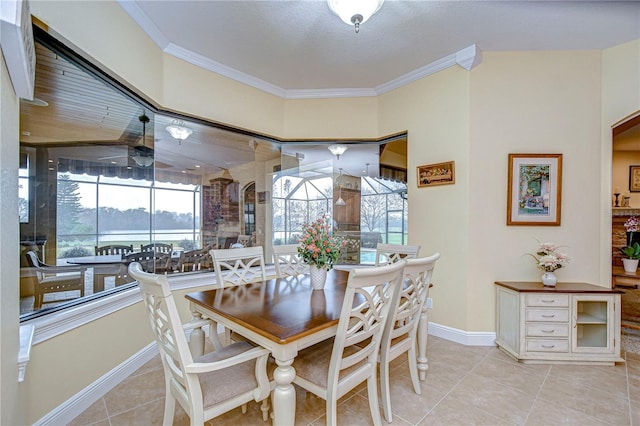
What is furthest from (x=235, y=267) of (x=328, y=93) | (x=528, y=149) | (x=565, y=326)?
(x=528, y=149)

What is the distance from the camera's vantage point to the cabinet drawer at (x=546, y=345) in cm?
246

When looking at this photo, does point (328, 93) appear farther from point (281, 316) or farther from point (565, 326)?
point (565, 326)

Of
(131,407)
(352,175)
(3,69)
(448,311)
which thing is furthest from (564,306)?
(3,69)

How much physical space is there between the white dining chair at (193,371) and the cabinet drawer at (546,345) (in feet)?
7.75

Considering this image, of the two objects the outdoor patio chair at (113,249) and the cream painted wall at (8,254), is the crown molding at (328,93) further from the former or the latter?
the cream painted wall at (8,254)

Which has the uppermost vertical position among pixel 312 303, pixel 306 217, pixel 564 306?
pixel 306 217

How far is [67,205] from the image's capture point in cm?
234

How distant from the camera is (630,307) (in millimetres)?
3293

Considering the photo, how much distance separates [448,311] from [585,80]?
2664mm

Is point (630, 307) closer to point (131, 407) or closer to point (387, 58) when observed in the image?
point (387, 58)

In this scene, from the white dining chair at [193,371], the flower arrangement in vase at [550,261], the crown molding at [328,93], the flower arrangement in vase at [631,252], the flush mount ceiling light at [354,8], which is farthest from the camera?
the crown molding at [328,93]

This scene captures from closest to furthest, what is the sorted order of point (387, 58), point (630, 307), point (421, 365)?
1. point (421, 365)
2. point (387, 58)
3. point (630, 307)

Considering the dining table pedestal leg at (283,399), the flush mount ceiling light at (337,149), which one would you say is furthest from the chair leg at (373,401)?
the flush mount ceiling light at (337,149)

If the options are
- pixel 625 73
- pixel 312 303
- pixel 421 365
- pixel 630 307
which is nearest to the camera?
pixel 312 303
